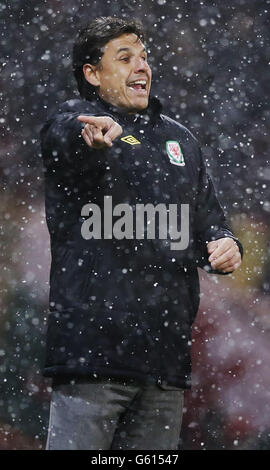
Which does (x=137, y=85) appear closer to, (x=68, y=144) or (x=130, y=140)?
(x=130, y=140)

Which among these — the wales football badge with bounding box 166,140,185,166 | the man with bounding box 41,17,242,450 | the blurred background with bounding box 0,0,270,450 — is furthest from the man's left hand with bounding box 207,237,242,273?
the blurred background with bounding box 0,0,270,450

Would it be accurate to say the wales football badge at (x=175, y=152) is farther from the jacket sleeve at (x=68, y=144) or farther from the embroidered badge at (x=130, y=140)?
the jacket sleeve at (x=68, y=144)

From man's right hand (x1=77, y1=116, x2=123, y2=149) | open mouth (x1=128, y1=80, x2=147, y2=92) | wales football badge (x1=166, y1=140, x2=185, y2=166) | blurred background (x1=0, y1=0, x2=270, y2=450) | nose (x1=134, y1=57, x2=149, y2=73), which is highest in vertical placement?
man's right hand (x1=77, y1=116, x2=123, y2=149)

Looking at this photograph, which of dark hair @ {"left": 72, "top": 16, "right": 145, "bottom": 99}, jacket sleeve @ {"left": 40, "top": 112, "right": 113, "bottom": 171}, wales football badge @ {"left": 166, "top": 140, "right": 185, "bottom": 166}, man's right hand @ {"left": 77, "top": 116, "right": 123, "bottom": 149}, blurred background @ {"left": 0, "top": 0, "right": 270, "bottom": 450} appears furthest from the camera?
blurred background @ {"left": 0, "top": 0, "right": 270, "bottom": 450}

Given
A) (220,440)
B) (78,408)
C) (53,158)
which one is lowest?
(220,440)

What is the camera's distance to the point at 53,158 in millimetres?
2182

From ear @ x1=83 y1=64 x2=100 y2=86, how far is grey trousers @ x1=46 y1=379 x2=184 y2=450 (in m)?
0.91

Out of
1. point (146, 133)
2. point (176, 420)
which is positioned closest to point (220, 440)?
point (176, 420)

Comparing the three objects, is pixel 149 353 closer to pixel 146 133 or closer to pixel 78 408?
pixel 78 408

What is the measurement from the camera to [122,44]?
8.25 ft

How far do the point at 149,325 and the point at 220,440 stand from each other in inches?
87.8

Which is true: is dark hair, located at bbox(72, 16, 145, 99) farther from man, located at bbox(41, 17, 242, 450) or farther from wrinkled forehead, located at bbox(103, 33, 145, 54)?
man, located at bbox(41, 17, 242, 450)

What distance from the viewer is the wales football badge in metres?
2.40

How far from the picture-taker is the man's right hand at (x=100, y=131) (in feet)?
6.43
